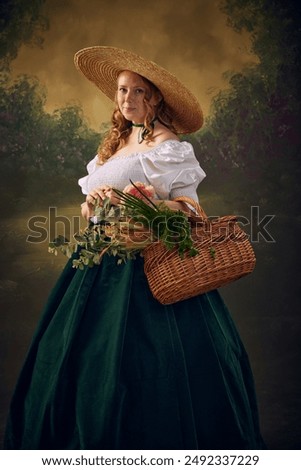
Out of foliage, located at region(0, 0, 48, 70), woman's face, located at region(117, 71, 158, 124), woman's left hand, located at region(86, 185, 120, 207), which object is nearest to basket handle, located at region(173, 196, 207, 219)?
woman's left hand, located at region(86, 185, 120, 207)

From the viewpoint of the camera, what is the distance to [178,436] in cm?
213

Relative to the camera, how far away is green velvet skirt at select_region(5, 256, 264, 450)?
213cm

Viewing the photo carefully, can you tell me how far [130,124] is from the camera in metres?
2.54

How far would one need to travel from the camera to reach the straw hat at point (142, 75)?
233 centimetres

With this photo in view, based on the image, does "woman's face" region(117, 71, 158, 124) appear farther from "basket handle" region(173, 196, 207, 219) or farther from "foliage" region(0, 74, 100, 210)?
"foliage" region(0, 74, 100, 210)

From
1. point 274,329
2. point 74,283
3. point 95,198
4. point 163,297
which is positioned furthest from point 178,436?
Answer: point 274,329

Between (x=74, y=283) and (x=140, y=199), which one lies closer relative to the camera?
(x=140, y=199)

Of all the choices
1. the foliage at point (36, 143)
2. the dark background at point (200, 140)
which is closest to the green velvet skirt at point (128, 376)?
the dark background at point (200, 140)

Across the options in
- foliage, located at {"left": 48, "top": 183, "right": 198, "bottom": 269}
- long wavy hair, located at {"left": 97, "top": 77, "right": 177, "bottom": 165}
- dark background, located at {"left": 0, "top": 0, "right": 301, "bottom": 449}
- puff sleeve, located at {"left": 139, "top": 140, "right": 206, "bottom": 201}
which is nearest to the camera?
foliage, located at {"left": 48, "top": 183, "right": 198, "bottom": 269}

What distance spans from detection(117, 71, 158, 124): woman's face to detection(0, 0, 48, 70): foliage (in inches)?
49.7

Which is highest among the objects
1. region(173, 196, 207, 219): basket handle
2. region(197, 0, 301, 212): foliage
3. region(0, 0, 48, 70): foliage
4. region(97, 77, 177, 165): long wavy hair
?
region(0, 0, 48, 70): foliage

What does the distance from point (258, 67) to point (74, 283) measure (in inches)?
67.3

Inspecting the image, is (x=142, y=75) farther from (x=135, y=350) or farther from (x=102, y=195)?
(x=135, y=350)
